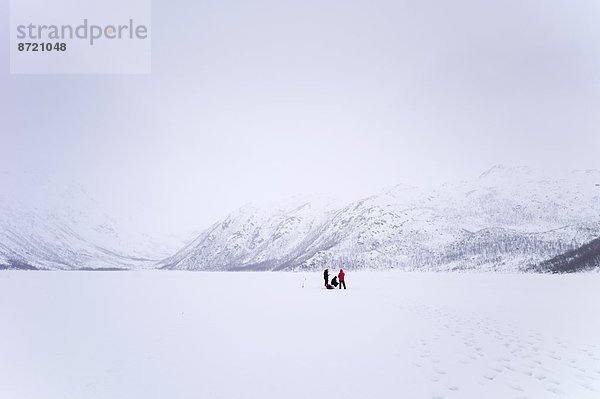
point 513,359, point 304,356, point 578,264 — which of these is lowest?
point 578,264

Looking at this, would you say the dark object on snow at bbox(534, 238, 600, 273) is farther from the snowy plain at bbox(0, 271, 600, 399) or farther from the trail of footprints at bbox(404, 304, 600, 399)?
the trail of footprints at bbox(404, 304, 600, 399)

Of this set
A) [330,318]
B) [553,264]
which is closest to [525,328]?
[330,318]

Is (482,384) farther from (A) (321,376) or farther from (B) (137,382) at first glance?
(B) (137,382)

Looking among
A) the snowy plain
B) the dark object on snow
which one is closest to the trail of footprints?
the snowy plain

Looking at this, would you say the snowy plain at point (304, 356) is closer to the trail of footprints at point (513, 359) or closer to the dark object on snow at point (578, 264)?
the trail of footprints at point (513, 359)

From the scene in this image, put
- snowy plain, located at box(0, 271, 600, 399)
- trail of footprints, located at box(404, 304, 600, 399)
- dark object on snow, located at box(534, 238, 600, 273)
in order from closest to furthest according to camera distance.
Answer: snowy plain, located at box(0, 271, 600, 399), trail of footprints, located at box(404, 304, 600, 399), dark object on snow, located at box(534, 238, 600, 273)

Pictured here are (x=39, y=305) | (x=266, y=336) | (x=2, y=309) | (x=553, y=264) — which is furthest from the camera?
(x=553, y=264)

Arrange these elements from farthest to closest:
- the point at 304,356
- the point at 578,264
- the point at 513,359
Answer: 1. the point at 578,264
2. the point at 304,356
3. the point at 513,359

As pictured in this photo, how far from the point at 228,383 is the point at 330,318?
34.7 feet

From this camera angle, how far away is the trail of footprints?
33.7 ft

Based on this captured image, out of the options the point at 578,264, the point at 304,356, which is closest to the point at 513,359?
the point at 304,356

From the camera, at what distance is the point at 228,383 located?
1038 centimetres

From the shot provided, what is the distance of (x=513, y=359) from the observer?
40.2 feet

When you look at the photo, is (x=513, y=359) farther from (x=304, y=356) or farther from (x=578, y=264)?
(x=578, y=264)
